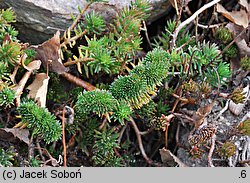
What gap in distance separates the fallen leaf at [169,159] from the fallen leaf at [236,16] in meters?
0.78

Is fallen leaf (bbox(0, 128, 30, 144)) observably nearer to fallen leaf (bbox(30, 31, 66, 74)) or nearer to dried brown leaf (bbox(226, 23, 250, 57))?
fallen leaf (bbox(30, 31, 66, 74))

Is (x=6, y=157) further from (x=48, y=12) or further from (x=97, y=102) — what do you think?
(x=48, y=12)

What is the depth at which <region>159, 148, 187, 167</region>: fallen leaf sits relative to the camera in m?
2.10

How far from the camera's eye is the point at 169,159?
2.14 metres

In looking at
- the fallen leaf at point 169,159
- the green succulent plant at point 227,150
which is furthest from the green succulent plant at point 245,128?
the fallen leaf at point 169,159

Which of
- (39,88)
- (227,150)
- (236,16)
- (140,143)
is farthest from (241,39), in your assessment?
(39,88)

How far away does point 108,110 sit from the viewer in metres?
1.89

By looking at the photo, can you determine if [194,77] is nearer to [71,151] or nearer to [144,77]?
[144,77]

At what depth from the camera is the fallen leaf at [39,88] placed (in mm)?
1971

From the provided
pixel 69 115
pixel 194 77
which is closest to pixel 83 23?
pixel 69 115

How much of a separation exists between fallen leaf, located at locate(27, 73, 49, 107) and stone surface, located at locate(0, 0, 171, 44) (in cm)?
29

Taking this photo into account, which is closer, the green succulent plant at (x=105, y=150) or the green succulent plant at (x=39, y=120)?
the green succulent plant at (x=39, y=120)

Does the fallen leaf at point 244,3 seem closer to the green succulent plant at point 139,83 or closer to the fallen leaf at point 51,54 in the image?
the green succulent plant at point 139,83

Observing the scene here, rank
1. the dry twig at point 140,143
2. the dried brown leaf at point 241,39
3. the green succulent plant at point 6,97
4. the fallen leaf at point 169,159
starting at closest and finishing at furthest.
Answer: the green succulent plant at point 6,97
the fallen leaf at point 169,159
the dry twig at point 140,143
the dried brown leaf at point 241,39
